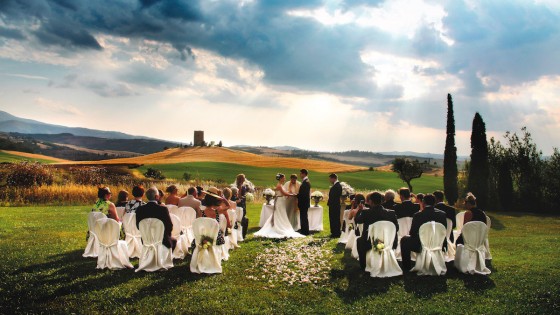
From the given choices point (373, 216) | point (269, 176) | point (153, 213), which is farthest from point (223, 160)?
point (373, 216)

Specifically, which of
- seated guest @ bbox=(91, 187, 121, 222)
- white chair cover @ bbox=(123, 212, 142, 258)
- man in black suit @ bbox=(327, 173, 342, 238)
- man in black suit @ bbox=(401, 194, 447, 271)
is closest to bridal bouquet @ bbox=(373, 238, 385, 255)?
man in black suit @ bbox=(401, 194, 447, 271)

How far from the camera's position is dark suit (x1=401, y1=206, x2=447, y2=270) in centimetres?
1008

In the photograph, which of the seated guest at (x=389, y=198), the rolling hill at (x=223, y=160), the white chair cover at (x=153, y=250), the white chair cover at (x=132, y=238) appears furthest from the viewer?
the rolling hill at (x=223, y=160)

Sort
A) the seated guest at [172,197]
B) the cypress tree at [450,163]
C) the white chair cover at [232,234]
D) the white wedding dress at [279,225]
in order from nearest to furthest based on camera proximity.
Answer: the seated guest at [172,197]
the white chair cover at [232,234]
the white wedding dress at [279,225]
the cypress tree at [450,163]

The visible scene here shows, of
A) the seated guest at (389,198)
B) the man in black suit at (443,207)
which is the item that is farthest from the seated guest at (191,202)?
the man in black suit at (443,207)

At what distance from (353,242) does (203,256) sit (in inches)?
181

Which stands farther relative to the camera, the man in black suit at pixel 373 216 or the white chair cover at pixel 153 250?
the white chair cover at pixel 153 250

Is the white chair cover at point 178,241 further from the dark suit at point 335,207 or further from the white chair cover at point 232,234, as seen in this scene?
the dark suit at point 335,207

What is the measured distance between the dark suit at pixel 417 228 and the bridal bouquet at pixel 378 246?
793mm

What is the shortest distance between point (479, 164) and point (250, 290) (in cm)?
2914

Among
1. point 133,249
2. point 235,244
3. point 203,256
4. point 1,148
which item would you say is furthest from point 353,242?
point 1,148

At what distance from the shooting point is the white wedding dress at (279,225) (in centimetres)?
1591

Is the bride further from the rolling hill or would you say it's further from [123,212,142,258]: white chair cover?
the rolling hill

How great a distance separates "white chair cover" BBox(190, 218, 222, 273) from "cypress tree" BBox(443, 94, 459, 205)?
97.6 feet
